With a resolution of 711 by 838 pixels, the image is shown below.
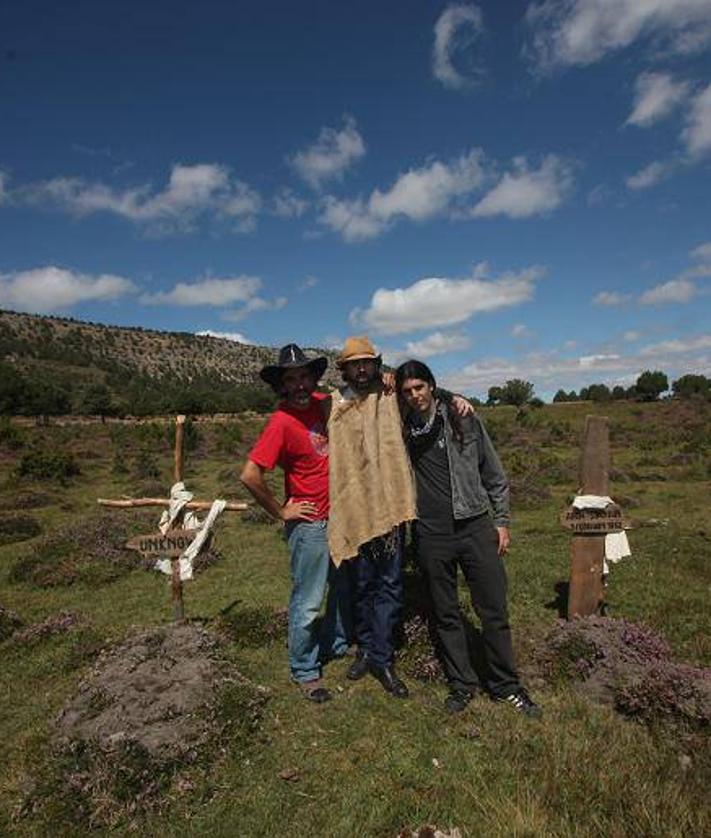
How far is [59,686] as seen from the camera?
258 inches

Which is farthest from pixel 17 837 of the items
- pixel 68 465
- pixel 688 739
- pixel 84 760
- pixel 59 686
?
pixel 68 465

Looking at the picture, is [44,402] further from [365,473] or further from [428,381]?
[428,381]

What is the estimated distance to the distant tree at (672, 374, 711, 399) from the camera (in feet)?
208

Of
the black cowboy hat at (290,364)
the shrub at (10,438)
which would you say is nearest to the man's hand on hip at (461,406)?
the black cowboy hat at (290,364)

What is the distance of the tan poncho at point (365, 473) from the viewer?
5258 mm

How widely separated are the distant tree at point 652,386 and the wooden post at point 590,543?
6579cm

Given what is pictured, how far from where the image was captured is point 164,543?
6.76 m

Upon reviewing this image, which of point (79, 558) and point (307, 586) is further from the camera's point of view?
point (79, 558)

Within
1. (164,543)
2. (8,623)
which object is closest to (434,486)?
(164,543)

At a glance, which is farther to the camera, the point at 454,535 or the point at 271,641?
the point at 271,641

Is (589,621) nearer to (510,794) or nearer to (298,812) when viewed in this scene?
(510,794)

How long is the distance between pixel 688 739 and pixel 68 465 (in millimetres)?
25296

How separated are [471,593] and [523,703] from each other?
3.32 ft

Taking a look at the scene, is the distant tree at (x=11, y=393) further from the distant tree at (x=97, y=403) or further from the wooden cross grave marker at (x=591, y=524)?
the wooden cross grave marker at (x=591, y=524)
